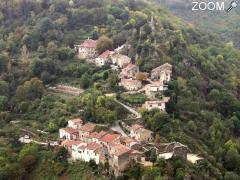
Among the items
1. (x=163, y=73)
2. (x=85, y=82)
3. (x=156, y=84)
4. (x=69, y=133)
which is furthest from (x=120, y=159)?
(x=85, y=82)

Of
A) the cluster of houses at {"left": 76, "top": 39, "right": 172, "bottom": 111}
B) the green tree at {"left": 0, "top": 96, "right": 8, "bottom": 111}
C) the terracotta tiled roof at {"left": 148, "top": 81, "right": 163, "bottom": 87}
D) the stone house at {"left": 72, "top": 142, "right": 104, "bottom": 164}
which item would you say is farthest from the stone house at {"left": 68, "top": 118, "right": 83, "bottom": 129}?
the green tree at {"left": 0, "top": 96, "right": 8, "bottom": 111}

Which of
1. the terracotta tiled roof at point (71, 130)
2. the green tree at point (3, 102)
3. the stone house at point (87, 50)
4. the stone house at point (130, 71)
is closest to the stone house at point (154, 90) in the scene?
the stone house at point (130, 71)

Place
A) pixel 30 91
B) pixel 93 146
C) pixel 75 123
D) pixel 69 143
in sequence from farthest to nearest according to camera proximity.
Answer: pixel 30 91
pixel 75 123
pixel 69 143
pixel 93 146

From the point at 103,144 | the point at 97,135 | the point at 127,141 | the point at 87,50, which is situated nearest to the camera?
the point at 127,141

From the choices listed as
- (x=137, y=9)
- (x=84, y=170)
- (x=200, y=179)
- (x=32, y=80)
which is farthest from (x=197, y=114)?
(x=137, y=9)

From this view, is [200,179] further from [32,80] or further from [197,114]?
[32,80]

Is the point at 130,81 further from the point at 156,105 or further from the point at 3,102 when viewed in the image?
the point at 3,102

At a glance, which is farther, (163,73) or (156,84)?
(163,73)

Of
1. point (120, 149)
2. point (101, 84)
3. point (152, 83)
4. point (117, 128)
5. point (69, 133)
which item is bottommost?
point (69, 133)
